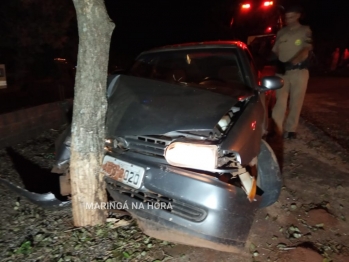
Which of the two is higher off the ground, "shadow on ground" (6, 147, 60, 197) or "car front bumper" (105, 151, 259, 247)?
"car front bumper" (105, 151, 259, 247)

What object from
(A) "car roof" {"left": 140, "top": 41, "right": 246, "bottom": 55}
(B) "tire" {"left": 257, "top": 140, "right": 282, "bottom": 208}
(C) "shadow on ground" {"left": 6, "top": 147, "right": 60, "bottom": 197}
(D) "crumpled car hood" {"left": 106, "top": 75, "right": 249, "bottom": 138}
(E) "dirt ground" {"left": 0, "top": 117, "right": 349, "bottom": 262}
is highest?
(A) "car roof" {"left": 140, "top": 41, "right": 246, "bottom": 55}

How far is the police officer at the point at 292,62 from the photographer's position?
540 centimetres

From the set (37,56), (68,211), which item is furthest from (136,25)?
(68,211)

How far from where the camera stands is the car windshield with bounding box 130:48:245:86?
4.00 m

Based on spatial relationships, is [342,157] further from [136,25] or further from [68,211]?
[136,25]

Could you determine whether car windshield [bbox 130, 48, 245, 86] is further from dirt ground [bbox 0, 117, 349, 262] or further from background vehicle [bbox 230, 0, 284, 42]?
background vehicle [bbox 230, 0, 284, 42]

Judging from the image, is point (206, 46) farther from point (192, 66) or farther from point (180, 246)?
point (180, 246)

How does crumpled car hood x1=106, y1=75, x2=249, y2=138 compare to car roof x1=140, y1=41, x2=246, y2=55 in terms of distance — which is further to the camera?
car roof x1=140, y1=41, x2=246, y2=55

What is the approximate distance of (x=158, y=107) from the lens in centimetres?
288

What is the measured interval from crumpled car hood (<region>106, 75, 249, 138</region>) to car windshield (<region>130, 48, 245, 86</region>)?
2.69 feet

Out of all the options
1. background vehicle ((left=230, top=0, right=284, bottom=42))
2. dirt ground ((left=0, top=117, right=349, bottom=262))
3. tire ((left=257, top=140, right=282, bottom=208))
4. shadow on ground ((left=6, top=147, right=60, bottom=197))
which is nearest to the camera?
dirt ground ((left=0, top=117, right=349, bottom=262))

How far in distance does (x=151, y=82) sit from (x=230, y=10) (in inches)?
723

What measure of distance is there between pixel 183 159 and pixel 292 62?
3.76m

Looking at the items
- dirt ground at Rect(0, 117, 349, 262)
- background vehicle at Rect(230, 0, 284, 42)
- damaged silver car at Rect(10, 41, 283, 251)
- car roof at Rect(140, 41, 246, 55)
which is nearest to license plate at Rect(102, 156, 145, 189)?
damaged silver car at Rect(10, 41, 283, 251)
